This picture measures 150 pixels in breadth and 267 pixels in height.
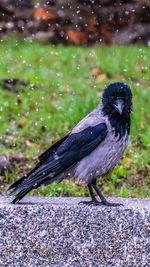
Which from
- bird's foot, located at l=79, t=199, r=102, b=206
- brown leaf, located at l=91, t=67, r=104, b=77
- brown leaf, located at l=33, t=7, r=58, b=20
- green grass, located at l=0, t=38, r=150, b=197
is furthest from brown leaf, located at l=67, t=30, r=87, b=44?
bird's foot, located at l=79, t=199, r=102, b=206

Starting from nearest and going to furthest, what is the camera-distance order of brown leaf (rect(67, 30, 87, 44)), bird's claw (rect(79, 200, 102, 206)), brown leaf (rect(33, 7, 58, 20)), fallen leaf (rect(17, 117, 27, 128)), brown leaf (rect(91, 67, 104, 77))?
bird's claw (rect(79, 200, 102, 206)) → fallen leaf (rect(17, 117, 27, 128)) → brown leaf (rect(91, 67, 104, 77)) → brown leaf (rect(67, 30, 87, 44)) → brown leaf (rect(33, 7, 58, 20))

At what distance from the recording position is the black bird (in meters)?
5.16

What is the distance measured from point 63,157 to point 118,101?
419 mm

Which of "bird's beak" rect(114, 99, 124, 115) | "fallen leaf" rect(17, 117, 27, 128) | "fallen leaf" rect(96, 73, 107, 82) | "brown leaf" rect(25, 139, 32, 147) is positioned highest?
"fallen leaf" rect(96, 73, 107, 82)

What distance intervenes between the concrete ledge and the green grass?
71.2 inches

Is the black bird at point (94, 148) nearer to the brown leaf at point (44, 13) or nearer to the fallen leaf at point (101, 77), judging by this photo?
the fallen leaf at point (101, 77)

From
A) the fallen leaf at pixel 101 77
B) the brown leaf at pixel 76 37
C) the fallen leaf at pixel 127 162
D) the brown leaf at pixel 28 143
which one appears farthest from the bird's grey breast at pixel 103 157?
the brown leaf at pixel 76 37

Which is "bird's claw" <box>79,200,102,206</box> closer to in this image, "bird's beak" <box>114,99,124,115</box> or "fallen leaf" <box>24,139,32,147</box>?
"bird's beak" <box>114,99,124,115</box>

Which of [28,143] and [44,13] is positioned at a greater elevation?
[44,13]

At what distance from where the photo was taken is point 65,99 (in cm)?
925

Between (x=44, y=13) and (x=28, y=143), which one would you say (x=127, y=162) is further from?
(x=44, y=13)

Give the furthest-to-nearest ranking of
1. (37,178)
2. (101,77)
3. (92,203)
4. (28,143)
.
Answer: (101,77), (28,143), (92,203), (37,178)

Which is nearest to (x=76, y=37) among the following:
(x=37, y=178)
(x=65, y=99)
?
(x=65, y=99)

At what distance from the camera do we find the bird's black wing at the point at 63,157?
16.9 ft
